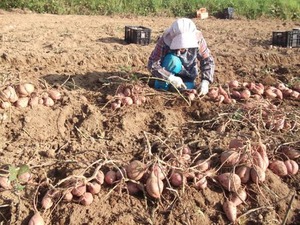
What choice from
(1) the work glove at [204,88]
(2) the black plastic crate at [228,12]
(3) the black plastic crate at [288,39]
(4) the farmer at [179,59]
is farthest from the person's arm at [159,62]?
(2) the black plastic crate at [228,12]

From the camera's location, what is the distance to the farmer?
3.59 m

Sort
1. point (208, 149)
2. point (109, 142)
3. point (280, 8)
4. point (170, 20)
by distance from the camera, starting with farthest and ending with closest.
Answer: point (280, 8) < point (170, 20) < point (109, 142) < point (208, 149)

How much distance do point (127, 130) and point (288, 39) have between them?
3303 mm

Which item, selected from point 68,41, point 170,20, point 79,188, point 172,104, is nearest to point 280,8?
point 170,20

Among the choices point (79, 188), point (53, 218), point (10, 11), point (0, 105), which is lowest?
point (53, 218)

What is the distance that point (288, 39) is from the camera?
5.67 metres

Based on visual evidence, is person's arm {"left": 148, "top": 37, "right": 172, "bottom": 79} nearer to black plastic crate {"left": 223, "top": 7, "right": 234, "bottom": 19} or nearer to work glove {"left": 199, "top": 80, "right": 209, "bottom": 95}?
work glove {"left": 199, "top": 80, "right": 209, "bottom": 95}

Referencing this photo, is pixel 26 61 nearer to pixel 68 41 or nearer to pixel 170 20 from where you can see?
pixel 68 41

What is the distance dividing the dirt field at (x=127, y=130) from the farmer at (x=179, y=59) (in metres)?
0.15

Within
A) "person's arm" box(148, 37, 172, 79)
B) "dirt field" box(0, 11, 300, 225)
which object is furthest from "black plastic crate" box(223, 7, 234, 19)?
"person's arm" box(148, 37, 172, 79)

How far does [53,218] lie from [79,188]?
0.69 feet

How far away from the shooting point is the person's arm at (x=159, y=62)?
373 cm

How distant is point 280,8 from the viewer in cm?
900

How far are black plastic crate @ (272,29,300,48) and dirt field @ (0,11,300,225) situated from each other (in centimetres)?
18
